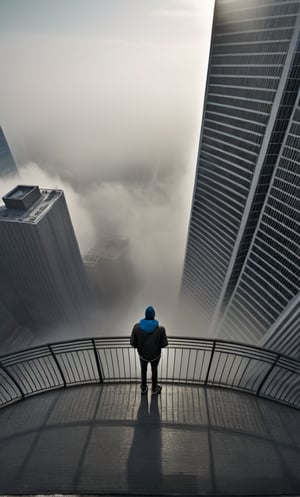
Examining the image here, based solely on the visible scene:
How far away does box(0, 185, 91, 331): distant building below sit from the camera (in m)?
79.8

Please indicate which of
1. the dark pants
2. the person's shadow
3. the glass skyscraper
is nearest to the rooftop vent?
the glass skyscraper

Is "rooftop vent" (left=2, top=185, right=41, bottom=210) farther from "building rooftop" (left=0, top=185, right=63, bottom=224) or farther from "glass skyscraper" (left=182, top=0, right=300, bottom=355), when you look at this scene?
"glass skyscraper" (left=182, top=0, right=300, bottom=355)

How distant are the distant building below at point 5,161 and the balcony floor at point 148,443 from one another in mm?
190724

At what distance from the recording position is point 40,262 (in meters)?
89.2

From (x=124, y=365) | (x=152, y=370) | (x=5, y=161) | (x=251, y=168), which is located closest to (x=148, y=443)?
(x=152, y=370)

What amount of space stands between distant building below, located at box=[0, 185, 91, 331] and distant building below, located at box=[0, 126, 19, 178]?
103m

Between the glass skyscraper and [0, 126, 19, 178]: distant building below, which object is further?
[0, 126, 19, 178]: distant building below

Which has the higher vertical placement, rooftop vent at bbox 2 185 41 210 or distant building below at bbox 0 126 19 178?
rooftop vent at bbox 2 185 41 210

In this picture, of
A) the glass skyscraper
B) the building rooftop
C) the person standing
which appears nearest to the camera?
the person standing

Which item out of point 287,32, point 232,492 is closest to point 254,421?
point 232,492

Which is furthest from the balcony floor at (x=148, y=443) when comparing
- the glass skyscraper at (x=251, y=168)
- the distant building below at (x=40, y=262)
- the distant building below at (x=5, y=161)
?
the distant building below at (x=5, y=161)

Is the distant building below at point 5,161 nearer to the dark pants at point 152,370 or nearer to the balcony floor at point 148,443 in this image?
the balcony floor at point 148,443

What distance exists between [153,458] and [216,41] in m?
67.7

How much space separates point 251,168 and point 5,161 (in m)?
170
